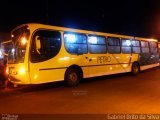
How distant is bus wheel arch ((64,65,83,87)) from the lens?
35.3ft

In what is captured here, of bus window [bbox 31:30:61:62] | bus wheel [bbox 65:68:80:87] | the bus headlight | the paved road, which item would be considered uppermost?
bus window [bbox 31:30:61:62]

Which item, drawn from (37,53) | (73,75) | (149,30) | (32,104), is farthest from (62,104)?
(149,30)

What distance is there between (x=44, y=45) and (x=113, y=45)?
5.49 metres

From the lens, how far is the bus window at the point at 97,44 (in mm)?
12224

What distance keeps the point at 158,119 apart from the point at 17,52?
254 inches

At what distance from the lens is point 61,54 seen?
34.1 feet

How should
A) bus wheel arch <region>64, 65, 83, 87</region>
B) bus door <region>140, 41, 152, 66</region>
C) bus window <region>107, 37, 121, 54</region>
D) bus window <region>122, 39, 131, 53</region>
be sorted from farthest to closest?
bus door <region>140, 41, 152, 66</region>
bus window <region>122, 39, 131, 53</region>
bus window <region>107, 37, 121, 54</region>
bus wheel arch <region>64, 65, 83, 87</region>

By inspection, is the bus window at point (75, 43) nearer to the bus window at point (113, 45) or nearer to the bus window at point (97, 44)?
the bus window at point (97, 44)

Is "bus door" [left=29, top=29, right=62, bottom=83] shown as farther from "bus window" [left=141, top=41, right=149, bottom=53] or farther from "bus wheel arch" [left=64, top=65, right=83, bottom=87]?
"bus window" [left=141, top=41, right=149, bottom=53]

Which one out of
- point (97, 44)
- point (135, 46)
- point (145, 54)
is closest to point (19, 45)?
point (97, 44)

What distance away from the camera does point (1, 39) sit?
23.8m

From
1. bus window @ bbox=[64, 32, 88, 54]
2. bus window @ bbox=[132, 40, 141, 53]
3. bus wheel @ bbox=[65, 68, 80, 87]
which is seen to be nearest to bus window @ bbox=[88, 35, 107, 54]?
bus window @ bbox=[64, 32, 88, 54]

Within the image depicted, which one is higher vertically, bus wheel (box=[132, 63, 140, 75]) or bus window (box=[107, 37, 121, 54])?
bus window (box=[107, 37, 121, 54])

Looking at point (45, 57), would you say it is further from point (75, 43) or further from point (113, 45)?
point (113, 45)
